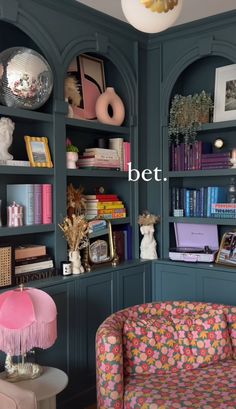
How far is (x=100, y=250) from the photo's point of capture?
3.41 metres

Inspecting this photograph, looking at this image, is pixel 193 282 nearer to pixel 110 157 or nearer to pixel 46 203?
pixel 110 157

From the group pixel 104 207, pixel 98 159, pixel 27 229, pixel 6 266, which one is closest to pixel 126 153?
pixel 98 159

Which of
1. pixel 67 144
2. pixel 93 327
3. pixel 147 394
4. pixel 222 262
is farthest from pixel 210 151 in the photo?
pixel 147 394

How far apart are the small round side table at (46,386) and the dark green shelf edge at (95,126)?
1644 millimetres

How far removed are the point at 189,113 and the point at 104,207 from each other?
1.01 m

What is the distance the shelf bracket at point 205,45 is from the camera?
3498 mm

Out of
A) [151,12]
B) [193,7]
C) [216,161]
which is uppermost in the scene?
[193,7]

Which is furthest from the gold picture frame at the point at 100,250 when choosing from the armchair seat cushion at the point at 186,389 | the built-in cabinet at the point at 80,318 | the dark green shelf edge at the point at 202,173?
the armchair seat cushion at the point at 186,389

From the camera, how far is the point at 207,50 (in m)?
3.52

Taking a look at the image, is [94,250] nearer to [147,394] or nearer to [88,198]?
[88,198]

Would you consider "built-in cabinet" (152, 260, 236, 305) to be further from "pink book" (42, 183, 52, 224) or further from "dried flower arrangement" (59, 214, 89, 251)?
"pink book" (42, 183, 52, 224)

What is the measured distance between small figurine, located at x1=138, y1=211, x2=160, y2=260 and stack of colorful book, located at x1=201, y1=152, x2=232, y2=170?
1.98 ft

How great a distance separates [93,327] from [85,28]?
2139 millimetres

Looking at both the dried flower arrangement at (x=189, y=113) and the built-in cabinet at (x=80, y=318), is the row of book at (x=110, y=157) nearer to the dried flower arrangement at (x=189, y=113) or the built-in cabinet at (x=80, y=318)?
the dried flower arrangement at (x=189, y=113)
